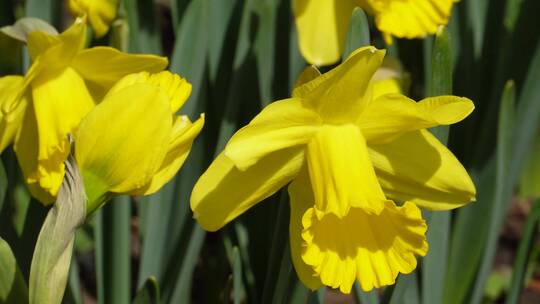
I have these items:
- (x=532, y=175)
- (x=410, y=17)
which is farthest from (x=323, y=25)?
(x=532, y=175)

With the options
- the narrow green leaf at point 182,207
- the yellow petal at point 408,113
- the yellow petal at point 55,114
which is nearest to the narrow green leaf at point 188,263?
the narrow green leaf at point 182,207

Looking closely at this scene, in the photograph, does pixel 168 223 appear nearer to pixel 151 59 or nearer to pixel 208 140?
pixel 208 140

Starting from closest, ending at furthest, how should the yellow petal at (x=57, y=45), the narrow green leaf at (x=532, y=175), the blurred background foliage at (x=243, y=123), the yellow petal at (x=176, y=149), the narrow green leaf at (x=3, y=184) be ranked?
the yellow petal at (x=176, y=149) < the yellow petal at (x=57, y=45) < the narrow green leaf at (x=3, y=184) < the blurred background foliage at (x=243, y=123) < the narrow green leaf at (x=532, y=175)

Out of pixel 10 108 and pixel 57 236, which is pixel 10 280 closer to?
pixel 57 236

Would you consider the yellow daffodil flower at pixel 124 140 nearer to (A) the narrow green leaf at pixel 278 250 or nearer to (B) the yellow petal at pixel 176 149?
(B) the yellow petal at pixel 176 149

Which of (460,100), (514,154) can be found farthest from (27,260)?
(514,154)

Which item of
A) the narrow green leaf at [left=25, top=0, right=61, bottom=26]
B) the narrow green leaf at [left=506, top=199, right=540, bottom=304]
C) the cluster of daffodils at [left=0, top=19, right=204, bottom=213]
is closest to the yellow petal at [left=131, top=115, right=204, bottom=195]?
the cluster of daffodils at [left=0, top=19, right=204, bottom=213]
